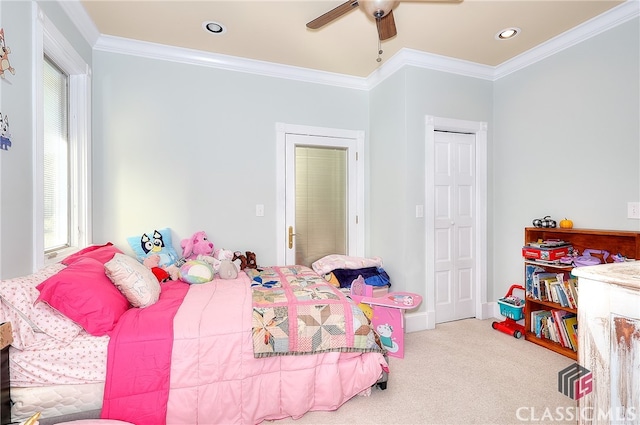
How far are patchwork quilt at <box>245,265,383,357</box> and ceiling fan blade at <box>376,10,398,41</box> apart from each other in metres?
1.86

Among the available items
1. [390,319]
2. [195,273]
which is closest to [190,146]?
[195,273]

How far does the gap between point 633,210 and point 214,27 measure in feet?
12.2

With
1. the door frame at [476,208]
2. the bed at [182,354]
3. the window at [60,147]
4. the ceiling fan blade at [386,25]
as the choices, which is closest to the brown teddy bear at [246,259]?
the bed at [182,354]

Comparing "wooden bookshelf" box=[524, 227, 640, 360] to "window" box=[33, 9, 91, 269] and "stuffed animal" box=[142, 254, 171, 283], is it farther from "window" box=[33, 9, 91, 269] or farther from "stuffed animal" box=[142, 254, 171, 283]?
"window" box=[33, 9, 91, 269]

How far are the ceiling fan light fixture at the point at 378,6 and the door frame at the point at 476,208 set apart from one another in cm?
151

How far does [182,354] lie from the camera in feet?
5.30

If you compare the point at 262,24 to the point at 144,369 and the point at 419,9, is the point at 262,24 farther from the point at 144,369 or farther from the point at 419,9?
the point at 144,369

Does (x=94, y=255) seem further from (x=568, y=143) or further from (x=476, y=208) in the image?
(x=568, y=143)

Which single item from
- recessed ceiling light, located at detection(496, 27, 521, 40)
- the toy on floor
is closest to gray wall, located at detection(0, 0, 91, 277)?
the toy on floor

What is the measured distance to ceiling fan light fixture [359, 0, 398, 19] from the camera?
5.82 ft

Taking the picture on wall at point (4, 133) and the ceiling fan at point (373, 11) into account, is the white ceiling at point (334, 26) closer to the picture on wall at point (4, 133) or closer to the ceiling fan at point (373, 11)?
the ceiling fan at point (373, 11)

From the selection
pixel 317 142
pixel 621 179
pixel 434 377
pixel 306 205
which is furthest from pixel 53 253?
pixel 621 179

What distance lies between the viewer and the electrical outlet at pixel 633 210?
7.39ft

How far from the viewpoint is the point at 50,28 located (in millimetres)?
2002
